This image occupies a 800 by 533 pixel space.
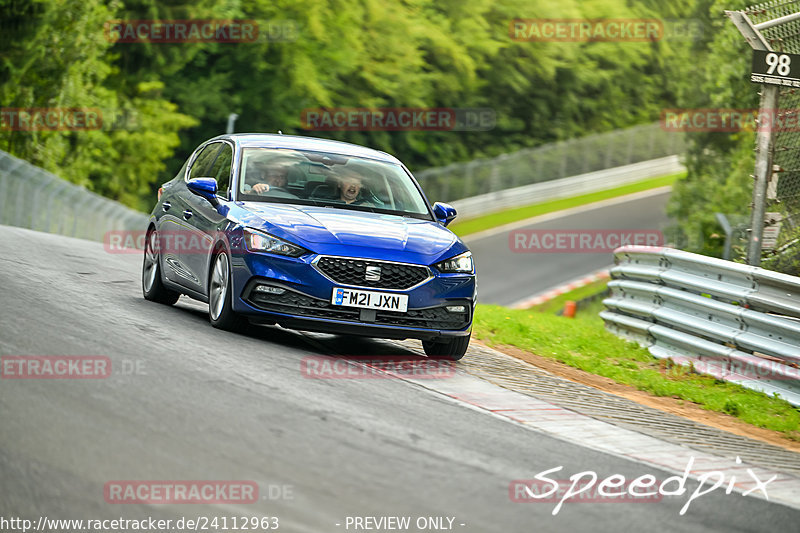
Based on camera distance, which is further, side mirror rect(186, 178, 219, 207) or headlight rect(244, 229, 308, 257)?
side mirror rect(186, 178, 219, 207)

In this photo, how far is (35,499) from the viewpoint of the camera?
5.00 m

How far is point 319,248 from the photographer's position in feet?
30.8

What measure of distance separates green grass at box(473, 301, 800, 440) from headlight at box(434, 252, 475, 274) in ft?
7.06

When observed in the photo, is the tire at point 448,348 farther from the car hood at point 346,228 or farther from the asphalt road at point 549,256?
the asphalt road at point 549,256

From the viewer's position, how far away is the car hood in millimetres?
9500

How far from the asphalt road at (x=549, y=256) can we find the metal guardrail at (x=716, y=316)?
57.5ft

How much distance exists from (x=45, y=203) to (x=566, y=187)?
3137 centimetres

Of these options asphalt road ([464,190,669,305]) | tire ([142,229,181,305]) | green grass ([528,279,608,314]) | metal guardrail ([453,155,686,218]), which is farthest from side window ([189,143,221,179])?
metal guardrail ([453,155,686,218])

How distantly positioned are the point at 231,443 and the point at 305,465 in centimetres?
45

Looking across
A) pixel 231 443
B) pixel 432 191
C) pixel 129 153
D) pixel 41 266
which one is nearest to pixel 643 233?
pixel 432 191

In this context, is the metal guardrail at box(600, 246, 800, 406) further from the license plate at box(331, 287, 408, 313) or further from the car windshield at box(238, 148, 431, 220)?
the license plate at box(331, 287, 408, 313)

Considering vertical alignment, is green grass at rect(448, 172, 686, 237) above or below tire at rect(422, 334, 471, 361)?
below

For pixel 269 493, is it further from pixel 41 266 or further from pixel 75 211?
pixel 75 211

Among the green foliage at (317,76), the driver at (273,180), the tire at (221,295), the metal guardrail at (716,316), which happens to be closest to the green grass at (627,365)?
the metal guardrail at (716,316)
